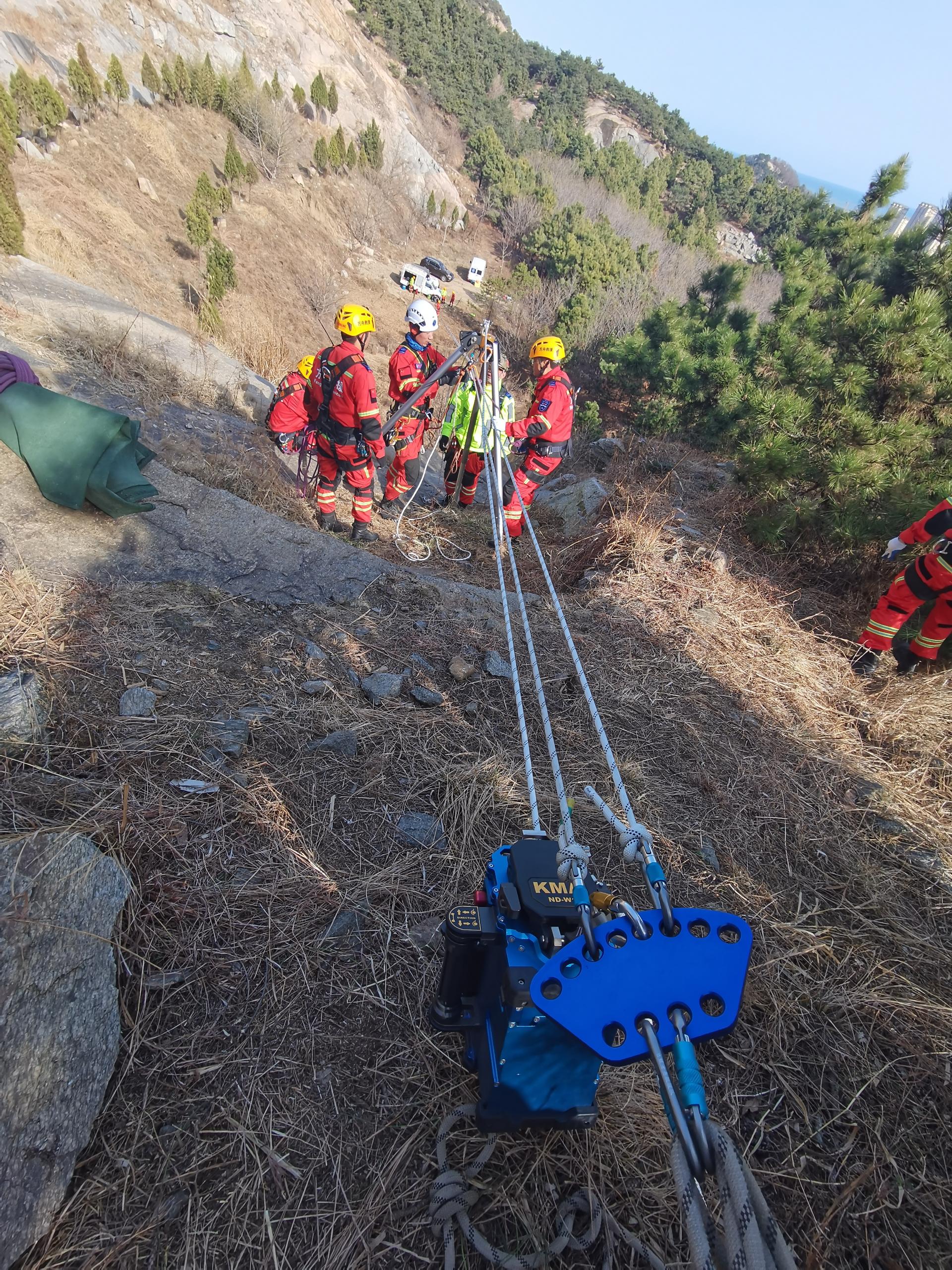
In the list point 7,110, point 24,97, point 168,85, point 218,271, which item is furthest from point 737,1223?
point 168,85

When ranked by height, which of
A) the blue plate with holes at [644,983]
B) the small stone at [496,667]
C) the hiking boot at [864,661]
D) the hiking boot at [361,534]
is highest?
the blue plate with holes at [644,983]

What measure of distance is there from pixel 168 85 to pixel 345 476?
19.9m

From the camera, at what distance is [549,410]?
5.51m

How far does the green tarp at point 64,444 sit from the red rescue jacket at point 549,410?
341 centimetres

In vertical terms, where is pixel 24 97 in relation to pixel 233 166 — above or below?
below

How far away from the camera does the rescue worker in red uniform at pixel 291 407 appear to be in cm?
596

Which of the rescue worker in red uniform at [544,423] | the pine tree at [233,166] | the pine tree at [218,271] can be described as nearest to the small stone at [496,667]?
the rescue worker in red uniform at [544,423]

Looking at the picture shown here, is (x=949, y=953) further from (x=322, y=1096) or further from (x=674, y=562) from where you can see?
(x=674, y=562)

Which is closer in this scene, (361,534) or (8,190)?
(361,534)

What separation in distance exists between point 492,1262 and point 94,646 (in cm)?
244

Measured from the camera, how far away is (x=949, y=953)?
7.31ft

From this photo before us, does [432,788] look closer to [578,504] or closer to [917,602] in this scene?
[917,602]

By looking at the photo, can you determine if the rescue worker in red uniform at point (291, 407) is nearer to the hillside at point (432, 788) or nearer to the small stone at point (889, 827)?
the hillside at point (432, 788)

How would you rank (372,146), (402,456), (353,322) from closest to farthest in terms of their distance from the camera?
(353,322) < (402,456) < (372,146)
